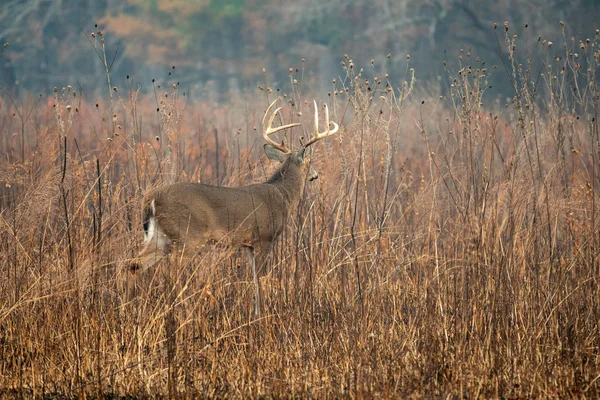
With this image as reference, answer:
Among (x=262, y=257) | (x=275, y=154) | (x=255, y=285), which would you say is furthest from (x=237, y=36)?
(x=255, y=285)

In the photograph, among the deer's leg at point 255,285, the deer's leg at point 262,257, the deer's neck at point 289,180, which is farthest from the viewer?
the deer's neck at point 289,180

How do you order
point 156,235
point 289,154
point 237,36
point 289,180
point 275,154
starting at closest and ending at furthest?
point 156,235 < point 289,154 < point 289,180 < point 275,154 < point 237,36

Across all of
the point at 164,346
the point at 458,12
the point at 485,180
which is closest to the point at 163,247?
the point at 164,346

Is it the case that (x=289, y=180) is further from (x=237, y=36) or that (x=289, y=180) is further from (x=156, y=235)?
(x=237, y=36)

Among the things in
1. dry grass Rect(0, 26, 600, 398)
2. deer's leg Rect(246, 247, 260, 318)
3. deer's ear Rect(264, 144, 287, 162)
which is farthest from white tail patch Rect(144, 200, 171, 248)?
deer's ear Rect(264, 144, 287, 162)

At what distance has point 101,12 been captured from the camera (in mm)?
39125

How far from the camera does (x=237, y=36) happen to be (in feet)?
131

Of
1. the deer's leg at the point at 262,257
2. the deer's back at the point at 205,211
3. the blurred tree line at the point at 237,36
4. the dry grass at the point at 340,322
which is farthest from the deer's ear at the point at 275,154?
the blurred tree line at the point at 237,36

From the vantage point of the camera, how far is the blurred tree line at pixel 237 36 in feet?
121

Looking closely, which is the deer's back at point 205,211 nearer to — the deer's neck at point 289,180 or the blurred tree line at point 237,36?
the deer's neck at point 289,180

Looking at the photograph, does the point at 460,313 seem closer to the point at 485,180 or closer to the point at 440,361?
the point at 440,361

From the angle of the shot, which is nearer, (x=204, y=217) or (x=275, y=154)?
(x=204, y=217)

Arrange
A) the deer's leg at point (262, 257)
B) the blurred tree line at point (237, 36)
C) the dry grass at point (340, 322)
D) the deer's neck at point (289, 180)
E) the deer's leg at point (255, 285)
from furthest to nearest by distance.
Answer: the blurred tree line at point (237, 36) → the deer's neck at point (289, 180) → the deer's leg at point (262, 257) → the deer's leg at point (255, 285) → the dry grass at point (340, 322)

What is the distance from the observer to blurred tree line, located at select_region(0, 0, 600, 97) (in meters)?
36.8
